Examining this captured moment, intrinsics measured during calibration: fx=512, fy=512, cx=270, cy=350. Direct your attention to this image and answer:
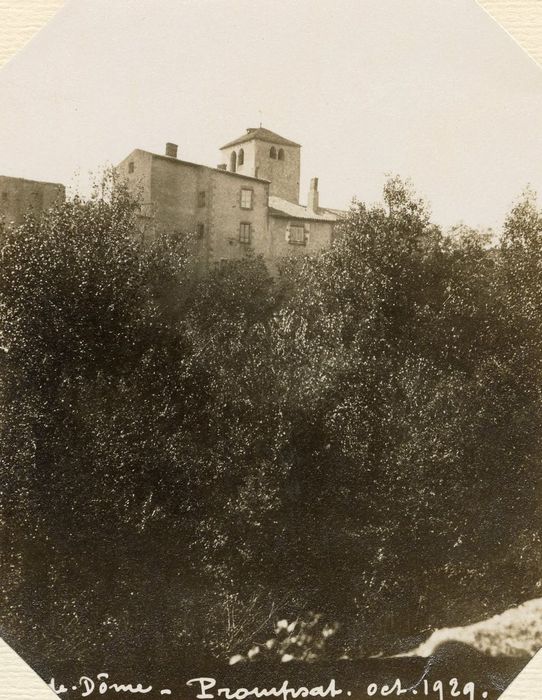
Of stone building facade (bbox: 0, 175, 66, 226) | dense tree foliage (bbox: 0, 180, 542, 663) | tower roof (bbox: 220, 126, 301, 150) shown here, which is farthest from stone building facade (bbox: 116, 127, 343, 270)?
stone building facade (bbox: 0, 175, 66, 226)

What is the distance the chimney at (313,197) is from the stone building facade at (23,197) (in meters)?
1.74

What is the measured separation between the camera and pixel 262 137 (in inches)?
143

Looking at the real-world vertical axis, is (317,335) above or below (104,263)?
below

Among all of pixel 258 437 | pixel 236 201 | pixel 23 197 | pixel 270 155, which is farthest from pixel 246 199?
pixel 258 437

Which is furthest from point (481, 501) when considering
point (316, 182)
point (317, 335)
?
point (316, 182)

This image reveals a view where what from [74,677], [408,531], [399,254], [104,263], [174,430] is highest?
[399,254]

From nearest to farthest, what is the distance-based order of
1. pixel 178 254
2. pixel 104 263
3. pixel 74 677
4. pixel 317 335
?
pixel 74 677
pixel 178 254
pixel 104 263
pixel 317 335

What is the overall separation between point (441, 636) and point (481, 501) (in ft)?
3.37

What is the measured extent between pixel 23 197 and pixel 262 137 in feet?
5.47

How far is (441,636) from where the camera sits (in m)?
3.69

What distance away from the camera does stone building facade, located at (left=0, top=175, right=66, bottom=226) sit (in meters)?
3.23

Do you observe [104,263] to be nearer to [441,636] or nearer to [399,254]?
[399,254]

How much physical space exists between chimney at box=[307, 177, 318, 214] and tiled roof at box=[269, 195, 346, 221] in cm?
3

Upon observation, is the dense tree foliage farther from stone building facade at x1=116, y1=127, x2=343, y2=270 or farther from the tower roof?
the tower roof
